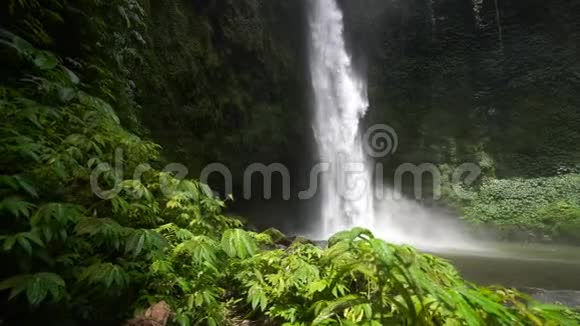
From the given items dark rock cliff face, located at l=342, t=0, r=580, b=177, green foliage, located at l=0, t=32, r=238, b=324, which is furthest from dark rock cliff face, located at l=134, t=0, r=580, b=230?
green foliage, located at l=0, t=32, r=238, b=324

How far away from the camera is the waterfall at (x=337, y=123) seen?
15281 millimetres

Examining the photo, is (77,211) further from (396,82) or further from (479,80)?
(479,80)

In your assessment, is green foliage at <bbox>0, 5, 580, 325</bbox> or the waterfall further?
the waterfall

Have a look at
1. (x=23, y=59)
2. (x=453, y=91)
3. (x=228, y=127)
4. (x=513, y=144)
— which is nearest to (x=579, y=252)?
(x=513, y=144)

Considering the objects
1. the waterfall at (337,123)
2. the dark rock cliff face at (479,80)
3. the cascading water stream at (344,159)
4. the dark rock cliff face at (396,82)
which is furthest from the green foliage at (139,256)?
the dark rock cliff face at (479,80)

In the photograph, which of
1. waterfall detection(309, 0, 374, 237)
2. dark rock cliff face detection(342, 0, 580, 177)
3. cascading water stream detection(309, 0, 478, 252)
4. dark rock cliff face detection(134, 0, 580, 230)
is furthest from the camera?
waterfall detection(309, 0, 374, 237)

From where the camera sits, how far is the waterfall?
15281 mm

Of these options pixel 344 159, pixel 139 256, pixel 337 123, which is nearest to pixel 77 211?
pixel 139 256

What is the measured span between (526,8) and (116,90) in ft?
65.6

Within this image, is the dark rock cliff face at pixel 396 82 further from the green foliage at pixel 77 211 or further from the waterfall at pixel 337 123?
the green foliage at pixel 77 211

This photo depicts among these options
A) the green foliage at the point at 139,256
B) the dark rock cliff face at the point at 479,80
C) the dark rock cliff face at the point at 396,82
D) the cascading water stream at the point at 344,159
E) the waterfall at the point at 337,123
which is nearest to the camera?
the green foliage at the point at 139,256

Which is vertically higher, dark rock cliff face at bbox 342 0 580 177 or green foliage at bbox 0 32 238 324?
dark rock cliff face at bbox 342 0 580 177

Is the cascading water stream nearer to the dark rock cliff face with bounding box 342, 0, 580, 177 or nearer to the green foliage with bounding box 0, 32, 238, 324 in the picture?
the dark rock cliff face with bounding box 342, 0, 580, 177

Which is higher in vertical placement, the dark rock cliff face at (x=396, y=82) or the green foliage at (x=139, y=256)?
the dark rock cliff face at (x=396, y=82)
